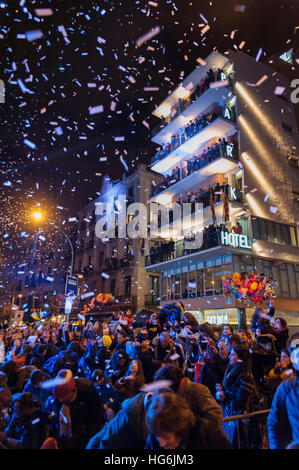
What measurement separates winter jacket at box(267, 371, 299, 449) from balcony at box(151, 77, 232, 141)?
21.5 metres

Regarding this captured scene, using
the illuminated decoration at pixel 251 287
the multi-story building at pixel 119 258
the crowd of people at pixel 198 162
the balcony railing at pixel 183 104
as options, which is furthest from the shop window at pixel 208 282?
the balcony railing at pixel 183 104

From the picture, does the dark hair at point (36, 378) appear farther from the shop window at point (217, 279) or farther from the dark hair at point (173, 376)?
the shop window at point (217, 279)

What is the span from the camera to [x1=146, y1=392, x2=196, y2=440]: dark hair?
1.83 metres

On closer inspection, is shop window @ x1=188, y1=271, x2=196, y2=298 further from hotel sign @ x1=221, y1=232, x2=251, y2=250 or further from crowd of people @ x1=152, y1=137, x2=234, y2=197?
crowd of people @ x1=152, y1=137, x2=234, y2=197

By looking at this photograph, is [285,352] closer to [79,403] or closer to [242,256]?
[79,403]

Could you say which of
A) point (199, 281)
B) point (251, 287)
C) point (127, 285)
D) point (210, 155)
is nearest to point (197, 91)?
point (210, 155)

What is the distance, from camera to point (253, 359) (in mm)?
5156

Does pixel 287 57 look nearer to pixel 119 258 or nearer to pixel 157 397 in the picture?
pixel 119 258

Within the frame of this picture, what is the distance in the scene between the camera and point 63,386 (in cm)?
329

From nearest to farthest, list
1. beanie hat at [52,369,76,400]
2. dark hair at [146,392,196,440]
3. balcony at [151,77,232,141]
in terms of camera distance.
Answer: dark hair at [146,392,196,440] < beanie hat at [52,369,76,400] < balcony at [151,77,232,141]

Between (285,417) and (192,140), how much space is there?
21.3 m

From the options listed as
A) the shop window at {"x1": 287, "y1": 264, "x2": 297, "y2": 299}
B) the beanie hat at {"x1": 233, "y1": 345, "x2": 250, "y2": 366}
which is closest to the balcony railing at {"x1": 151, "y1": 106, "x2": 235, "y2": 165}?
the shop window at {"x1": 287, "y1": 264, "x2": 297, "y2": 299}

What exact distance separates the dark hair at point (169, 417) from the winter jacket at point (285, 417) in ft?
3.66

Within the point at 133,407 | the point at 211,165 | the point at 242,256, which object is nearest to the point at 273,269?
the point at 242,256
